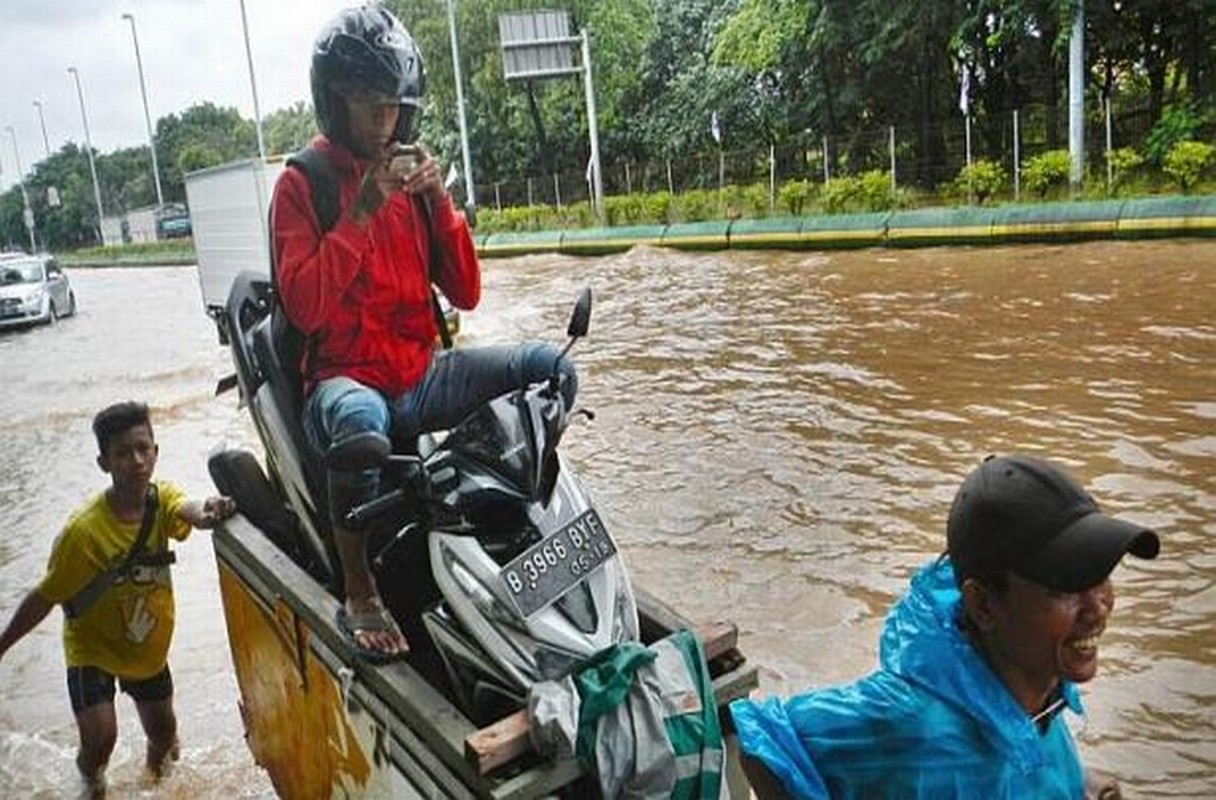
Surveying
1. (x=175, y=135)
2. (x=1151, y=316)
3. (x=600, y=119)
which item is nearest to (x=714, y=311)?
(x=1151, y=316)

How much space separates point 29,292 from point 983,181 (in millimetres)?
19720

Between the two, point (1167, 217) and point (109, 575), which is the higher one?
point (1167, 217)

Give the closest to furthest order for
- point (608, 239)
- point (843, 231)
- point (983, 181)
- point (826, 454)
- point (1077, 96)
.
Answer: point (826, 454)
point (1077, 96)
point (843, 231)
point (983, 181)
point (608, 239)

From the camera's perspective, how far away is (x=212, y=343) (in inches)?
704

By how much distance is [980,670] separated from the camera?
1646 mm

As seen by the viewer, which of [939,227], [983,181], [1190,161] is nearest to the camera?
[1190,161]

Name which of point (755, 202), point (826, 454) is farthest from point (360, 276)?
point (755, 202)

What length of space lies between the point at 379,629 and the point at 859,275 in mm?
14279

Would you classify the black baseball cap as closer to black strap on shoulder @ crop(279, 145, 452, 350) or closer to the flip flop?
the flip flop

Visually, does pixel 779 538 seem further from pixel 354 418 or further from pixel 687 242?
pixel 687 242

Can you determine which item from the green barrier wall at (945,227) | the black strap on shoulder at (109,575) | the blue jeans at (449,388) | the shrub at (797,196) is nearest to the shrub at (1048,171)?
the green barrier wall at (945,227)

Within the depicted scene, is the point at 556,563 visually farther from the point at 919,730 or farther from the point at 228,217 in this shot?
the point at 228,217

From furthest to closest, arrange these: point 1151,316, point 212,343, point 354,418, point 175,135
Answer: point 175,135 < point 212,343 < point 1151,316 < point 354,418

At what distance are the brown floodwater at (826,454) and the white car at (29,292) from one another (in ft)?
24.8
